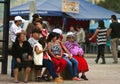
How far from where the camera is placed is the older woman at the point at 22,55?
458 inches

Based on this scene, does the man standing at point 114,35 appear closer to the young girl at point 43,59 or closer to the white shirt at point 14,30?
the white shirt at point 14,30

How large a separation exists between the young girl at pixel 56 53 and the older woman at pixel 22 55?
737 mm

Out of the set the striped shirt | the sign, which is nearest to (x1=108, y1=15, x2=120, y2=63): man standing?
the striped shirt

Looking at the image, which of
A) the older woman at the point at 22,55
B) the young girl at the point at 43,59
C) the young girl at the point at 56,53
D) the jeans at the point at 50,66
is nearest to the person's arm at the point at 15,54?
the older woman at the point at 22,55

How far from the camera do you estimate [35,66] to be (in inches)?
468

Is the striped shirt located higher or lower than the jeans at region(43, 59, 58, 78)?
higher

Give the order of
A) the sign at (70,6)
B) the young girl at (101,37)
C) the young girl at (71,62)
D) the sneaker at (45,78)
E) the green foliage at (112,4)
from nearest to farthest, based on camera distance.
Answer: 1. the sneaker at (45,78)
2. the young girl at (71,62)
3. the young girl at (101,37)
4. the sign at (70,6)
5. the green foliage at (112,4)

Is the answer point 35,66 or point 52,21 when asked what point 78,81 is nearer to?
point 35,66

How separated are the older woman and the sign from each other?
1965 cm

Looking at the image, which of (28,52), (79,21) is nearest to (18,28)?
(28,52)

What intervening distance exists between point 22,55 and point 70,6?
20.9 m

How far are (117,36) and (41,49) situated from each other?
821 cm

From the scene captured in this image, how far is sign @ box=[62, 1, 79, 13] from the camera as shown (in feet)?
103

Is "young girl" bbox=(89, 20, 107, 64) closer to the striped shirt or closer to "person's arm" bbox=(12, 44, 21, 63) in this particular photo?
the striped shirt
